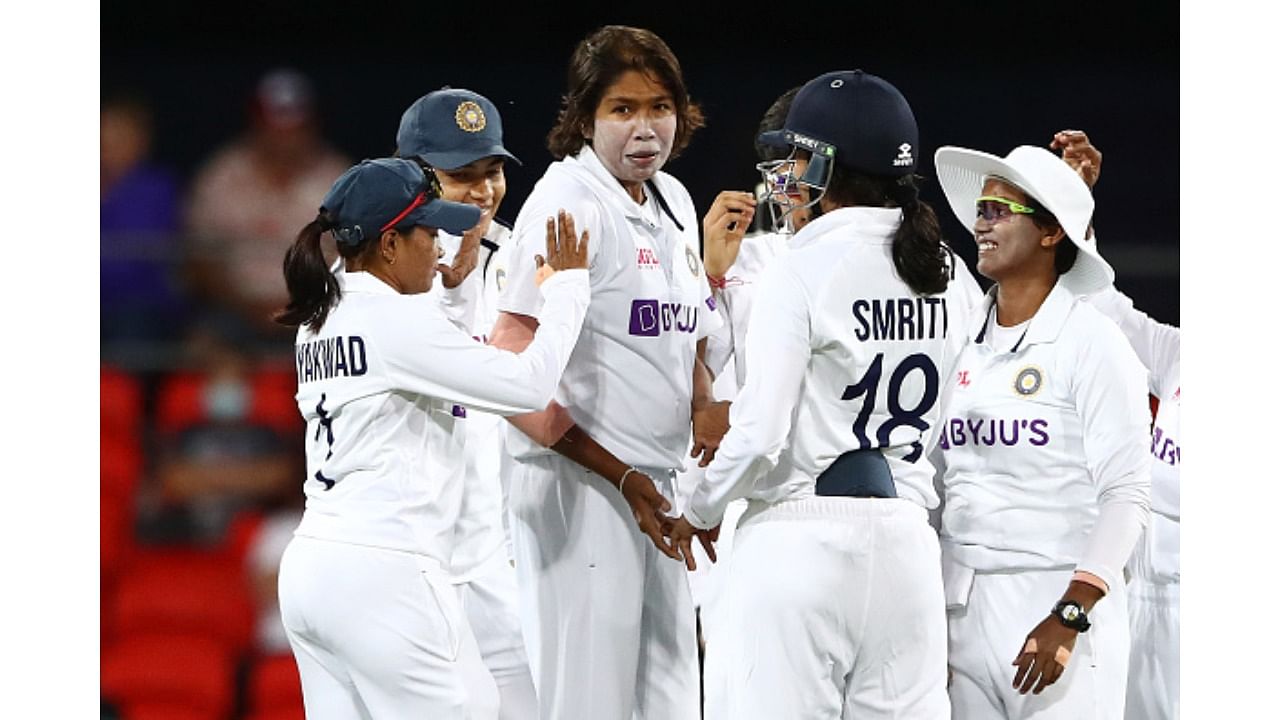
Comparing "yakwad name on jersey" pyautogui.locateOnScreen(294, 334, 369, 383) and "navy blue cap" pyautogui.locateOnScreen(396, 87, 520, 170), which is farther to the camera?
"navy blue cap" pyautogui.locateOnScreen(396, 87, 520, 170)

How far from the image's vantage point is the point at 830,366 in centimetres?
272

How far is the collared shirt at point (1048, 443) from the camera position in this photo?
9.37ft

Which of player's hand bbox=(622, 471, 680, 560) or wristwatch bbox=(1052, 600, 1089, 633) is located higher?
player's hand bbox=(622, 471, 680, 560)

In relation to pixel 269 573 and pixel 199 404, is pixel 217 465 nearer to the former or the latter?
pixel 199 404

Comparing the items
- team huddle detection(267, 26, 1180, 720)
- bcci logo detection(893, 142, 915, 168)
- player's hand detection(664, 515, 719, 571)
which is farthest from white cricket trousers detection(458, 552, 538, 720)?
bcci logo detection(893, 142, 915, 168)

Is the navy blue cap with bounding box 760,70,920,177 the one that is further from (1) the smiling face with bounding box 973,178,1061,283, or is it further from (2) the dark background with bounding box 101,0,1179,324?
(2) the dark background with bounding box 101,0,1179,324

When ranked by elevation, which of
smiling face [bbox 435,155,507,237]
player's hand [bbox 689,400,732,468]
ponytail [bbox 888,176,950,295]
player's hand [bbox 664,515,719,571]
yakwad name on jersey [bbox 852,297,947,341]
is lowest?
player's hand [bbox 664,515,719,571]

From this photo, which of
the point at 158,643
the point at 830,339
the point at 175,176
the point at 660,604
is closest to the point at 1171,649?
the point at 660,604

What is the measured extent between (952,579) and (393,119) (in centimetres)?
350

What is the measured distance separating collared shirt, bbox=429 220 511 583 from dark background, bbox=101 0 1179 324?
6.13ft

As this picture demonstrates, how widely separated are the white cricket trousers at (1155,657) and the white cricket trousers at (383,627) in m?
2.20

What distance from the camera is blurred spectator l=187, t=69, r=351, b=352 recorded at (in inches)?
228

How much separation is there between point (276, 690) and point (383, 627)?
8.90 ft

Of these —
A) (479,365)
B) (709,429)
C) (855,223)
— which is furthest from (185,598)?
(855,223)
